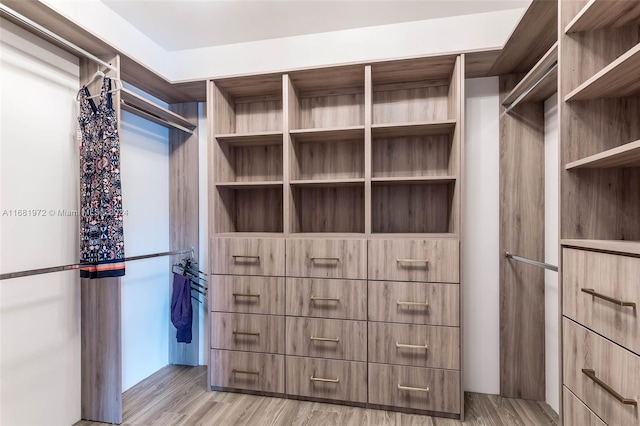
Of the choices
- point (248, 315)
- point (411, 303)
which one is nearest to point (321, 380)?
point (248, 315)

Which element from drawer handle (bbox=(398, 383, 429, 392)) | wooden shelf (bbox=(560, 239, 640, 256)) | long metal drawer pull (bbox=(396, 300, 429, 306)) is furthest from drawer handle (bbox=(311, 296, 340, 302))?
wooden shelf (bbox=(560, 239, 640, 256))

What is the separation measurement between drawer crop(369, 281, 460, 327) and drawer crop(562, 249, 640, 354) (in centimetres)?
70

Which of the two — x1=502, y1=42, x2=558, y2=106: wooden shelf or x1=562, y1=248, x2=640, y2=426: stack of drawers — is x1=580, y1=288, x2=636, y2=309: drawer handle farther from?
x1=502, y1=42, x2=558, y2=106: wooden shelf

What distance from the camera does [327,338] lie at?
2.10 m

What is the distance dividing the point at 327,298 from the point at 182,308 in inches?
44.0

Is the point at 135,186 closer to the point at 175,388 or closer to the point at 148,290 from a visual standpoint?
the point at 148,290

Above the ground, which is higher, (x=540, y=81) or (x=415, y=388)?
Answer: (x=540, y=81)

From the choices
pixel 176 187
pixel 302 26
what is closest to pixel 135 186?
pixel 176 187

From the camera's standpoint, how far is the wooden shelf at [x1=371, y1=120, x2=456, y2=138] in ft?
6.63

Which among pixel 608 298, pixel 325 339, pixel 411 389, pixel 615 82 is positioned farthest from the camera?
pixel 325 339

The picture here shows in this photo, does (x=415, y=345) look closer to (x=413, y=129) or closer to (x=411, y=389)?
(x=411, y=389)

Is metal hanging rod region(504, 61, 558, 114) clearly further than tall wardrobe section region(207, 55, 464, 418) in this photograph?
No

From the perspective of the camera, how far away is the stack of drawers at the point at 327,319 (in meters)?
2.06

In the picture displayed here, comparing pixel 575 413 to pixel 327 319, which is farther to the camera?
pixel 327 319
